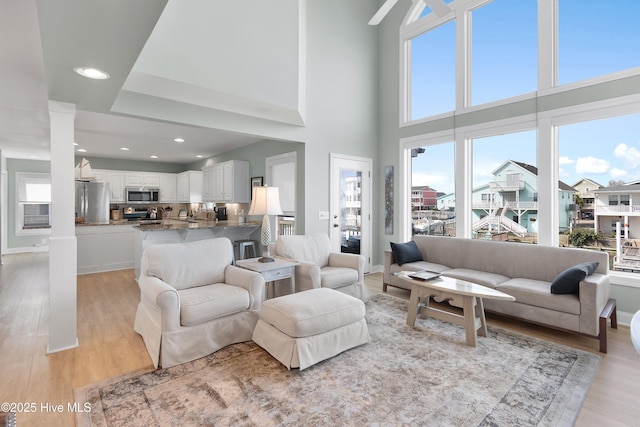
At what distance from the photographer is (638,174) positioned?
3.38 meters

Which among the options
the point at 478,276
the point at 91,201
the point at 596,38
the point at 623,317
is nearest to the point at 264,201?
the point at 478,276

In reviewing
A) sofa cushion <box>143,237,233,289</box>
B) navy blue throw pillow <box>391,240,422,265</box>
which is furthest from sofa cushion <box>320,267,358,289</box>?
sofa cushion <box>143,237,233,289</box>

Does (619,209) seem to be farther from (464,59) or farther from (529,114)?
(464,59)

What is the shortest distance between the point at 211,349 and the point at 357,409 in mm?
1352

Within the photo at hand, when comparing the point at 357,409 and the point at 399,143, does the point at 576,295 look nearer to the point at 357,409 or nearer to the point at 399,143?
the point at 357,409

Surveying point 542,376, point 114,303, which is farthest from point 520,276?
point 114,303

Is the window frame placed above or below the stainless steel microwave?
above

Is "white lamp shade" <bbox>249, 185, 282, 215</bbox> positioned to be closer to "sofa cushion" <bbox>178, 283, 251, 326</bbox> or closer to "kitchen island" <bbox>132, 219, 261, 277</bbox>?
"sofa cushion" <bbox>178, 283, 251, 326</bbox>

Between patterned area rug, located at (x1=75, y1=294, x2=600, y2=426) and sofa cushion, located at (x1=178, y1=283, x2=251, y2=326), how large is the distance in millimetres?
342

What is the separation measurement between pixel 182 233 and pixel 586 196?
581 centimetres

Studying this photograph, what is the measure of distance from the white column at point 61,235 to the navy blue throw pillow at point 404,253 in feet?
11.9

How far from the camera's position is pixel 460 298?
289 centimetres

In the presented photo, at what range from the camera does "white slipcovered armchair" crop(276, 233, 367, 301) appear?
3512mm

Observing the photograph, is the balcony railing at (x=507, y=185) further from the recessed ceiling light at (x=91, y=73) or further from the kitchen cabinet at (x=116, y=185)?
the kitchen cabinet at (x=116, y=185)
